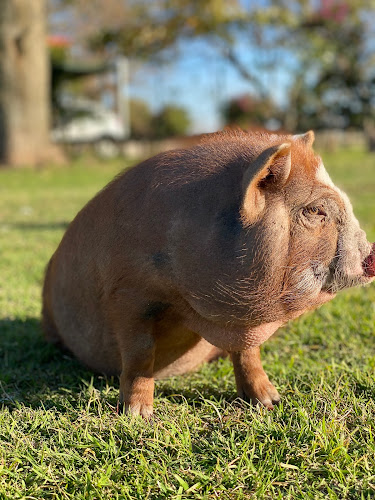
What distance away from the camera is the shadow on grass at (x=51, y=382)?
2.53m

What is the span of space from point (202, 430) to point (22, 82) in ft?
45.4

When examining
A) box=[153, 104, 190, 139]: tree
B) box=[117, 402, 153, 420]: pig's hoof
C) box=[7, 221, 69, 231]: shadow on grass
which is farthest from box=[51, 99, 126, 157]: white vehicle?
box=[117, 402, 153, 420]: pig's hoof

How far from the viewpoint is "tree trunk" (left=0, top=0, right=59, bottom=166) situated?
14086mm

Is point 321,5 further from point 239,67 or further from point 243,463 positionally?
point 243,463

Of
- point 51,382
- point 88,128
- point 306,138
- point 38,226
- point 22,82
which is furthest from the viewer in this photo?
point 88,128

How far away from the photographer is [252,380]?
2441 millimetres

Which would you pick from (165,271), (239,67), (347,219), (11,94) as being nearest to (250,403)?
(165,271)

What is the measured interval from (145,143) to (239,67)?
422 centimetres

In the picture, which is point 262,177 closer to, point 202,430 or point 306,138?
point 306,138

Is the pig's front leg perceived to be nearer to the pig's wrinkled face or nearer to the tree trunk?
the pig's wrinkled face

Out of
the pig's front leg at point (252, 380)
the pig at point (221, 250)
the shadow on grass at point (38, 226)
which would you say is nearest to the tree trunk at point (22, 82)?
the shadow on grass at point (38, 226)

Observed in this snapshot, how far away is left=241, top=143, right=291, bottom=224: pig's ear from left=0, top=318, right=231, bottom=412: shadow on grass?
91 cm

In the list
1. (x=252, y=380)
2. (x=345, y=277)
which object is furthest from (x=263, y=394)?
(x=345, y=277)

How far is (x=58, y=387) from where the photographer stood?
8.93 ft
